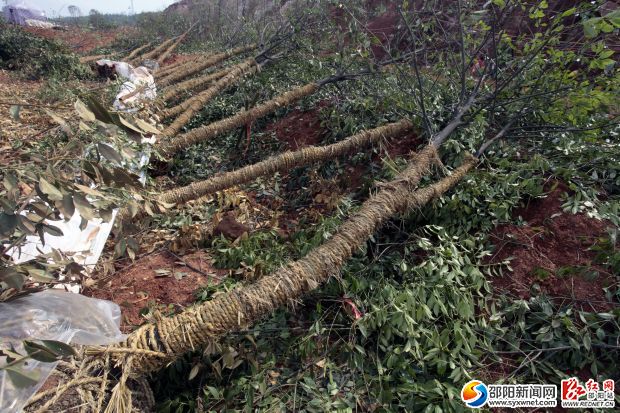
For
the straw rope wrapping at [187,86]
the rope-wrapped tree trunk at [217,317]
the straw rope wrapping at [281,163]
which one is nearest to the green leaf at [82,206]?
the rope-wrapped tree trunk at [217,317]

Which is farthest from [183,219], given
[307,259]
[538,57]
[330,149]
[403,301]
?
[538,57]

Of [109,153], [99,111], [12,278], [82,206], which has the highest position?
[99,111]

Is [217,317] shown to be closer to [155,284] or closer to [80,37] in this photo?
[155,284]

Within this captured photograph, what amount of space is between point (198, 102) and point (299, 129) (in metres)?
1.34

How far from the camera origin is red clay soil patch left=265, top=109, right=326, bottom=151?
4.21m

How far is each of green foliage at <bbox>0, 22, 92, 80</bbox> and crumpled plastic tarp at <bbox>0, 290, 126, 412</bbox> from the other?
26.2 feet

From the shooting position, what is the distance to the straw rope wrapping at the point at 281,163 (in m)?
2.73

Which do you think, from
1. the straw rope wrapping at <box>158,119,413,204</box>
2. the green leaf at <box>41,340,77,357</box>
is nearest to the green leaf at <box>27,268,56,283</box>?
the green leaf at <box>41,340,77,357</box>

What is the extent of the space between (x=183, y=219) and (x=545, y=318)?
2586 mm

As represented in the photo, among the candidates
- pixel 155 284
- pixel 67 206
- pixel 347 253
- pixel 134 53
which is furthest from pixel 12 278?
pixel 134 53

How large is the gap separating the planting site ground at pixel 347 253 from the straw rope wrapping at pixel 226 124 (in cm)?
2

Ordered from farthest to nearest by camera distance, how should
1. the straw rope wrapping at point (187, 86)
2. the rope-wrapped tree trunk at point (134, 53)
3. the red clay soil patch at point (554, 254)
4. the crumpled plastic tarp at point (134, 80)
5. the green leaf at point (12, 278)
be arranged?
the rope-wrapped tree trunk at point (134, 53)
the straw rope wrapping at point (187, 86)
the crumpled plastic tarp at point (134, 80)
the red clay soil patch at point (554, 254)
the green leaf at point (12, 278)

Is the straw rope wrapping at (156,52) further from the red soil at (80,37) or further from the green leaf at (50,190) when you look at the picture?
the green leaf at (50,190)

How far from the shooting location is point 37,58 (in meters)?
8.23
